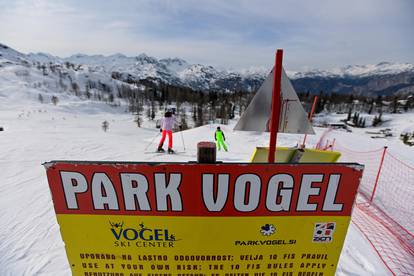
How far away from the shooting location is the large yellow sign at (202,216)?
1646mm

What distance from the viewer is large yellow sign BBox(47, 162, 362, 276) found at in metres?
1.65

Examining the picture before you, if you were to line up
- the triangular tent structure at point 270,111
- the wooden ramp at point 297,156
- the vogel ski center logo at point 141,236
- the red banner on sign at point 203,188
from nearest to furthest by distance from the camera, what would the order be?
the red banner on sign at point 203,188, the vogel ski center logo at point 141,236, the triangular tent structure at point 270,111, the wooden ramp at point 297,156

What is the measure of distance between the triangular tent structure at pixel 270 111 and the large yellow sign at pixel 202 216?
1029mm

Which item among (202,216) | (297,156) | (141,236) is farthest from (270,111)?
(297,156)

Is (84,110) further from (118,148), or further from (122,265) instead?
(122,265)

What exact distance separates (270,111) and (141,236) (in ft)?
6.15

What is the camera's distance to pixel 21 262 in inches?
128

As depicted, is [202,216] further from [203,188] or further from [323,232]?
[323,232]

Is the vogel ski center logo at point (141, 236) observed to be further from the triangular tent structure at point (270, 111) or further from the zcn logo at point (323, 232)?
the triangular tent structure at point (270, 111)

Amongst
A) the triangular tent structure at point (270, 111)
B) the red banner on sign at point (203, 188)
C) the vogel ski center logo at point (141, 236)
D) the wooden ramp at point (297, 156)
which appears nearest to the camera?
the red banner on sign at point (203, 188)

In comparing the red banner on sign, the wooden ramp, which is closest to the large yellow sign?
the red banner on sign

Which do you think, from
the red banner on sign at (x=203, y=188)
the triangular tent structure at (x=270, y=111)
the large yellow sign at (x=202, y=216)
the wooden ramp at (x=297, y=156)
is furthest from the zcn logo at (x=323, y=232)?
the wooden ramp at (x=297, y=156)

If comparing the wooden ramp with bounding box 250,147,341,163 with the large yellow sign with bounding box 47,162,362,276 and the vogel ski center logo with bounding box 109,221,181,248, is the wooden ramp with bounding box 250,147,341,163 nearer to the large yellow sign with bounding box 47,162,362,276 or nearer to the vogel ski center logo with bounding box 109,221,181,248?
the large yellow sign with bounding box 47,162,362,276

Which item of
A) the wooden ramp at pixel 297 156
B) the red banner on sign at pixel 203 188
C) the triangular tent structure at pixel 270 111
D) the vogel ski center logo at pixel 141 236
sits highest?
the triangular tent structure at pixel 270 111
